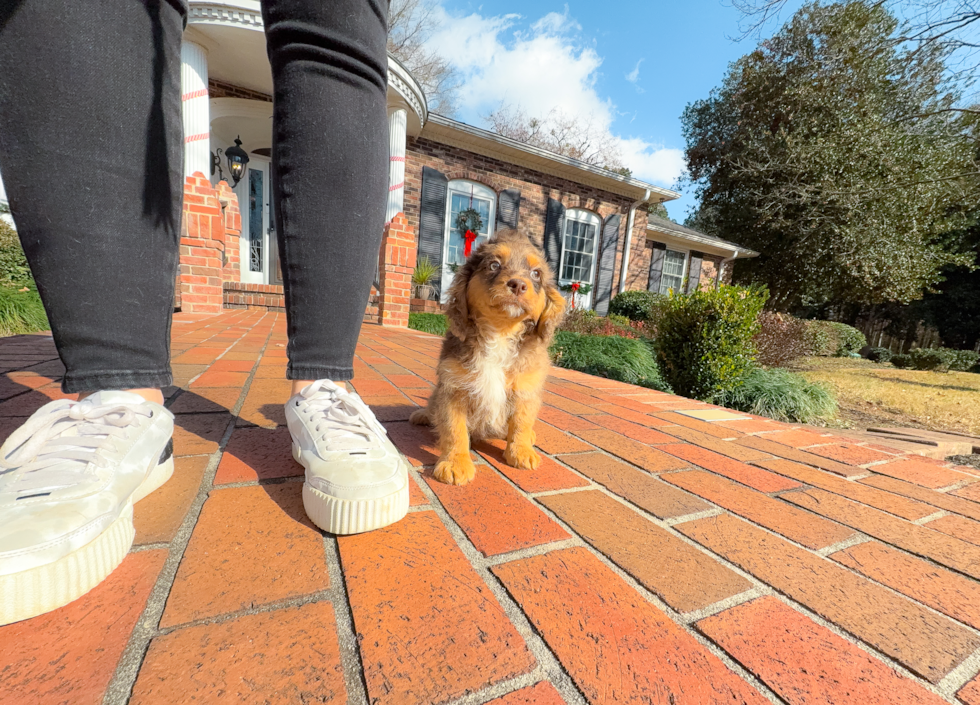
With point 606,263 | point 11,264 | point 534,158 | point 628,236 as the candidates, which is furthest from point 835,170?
point 11,264

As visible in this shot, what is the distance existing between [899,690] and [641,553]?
0.48 meters

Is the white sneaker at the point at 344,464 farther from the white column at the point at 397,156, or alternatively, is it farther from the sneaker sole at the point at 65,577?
the white column at the point at 397,156

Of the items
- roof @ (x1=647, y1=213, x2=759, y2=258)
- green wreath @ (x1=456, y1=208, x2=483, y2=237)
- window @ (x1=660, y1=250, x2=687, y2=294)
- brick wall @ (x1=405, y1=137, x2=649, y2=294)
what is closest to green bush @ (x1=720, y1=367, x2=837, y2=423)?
brick wall @ (x1=405, y1=137, x2=649, y2=294)

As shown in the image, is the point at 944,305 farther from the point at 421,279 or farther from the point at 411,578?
the point at 411,578

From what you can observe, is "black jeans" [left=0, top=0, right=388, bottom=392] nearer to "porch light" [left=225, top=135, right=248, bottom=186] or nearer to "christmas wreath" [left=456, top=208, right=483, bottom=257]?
"porch light" [left=225, top=135, right=248, bottom=186]

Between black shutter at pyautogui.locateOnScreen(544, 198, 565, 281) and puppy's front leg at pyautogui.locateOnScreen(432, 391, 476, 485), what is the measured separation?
A: 11704 millimetres

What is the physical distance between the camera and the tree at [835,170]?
15.5m

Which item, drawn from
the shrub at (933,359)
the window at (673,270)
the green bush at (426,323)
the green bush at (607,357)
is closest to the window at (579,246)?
the window at (673,270)

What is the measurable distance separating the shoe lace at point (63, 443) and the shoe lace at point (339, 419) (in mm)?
421

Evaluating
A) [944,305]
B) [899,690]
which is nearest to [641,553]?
[899,690]

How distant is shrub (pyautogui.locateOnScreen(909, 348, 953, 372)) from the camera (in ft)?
52.5

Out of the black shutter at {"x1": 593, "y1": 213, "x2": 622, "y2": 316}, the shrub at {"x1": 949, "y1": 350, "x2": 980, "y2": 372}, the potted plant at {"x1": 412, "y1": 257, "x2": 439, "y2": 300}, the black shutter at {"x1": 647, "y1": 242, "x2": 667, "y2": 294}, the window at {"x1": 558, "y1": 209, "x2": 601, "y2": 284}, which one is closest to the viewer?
the potted plant at {"x1": 412, "y1": 257, "x2": 439, "y2": 300}

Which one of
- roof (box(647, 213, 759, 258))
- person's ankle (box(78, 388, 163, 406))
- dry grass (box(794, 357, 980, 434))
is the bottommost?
dry grass (box(794, 357, 980, 434))

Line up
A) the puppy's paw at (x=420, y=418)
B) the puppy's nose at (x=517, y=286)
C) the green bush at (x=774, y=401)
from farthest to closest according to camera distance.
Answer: the green bush at (x=774, y=401) → the puppy's paw at (x=420, y=418) → the puppy's nose at (x=517, y=286)
